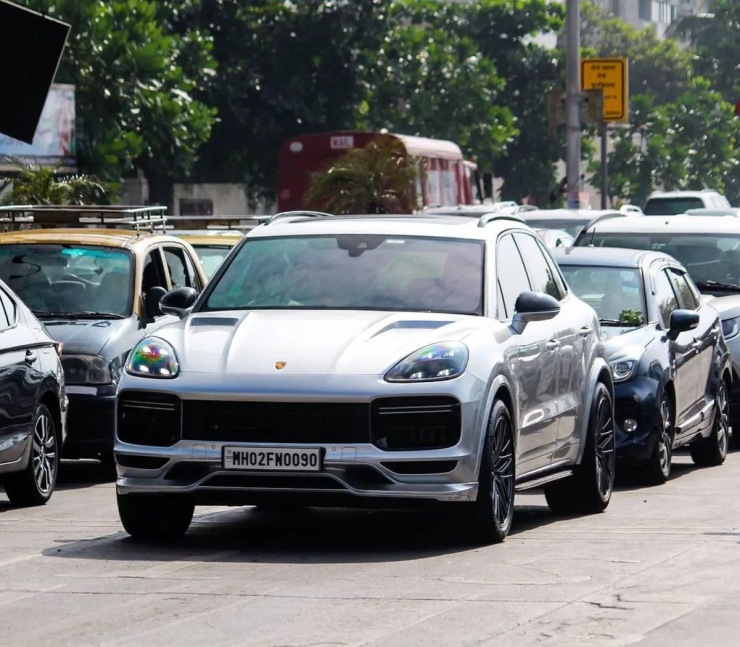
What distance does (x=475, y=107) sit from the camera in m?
58.2

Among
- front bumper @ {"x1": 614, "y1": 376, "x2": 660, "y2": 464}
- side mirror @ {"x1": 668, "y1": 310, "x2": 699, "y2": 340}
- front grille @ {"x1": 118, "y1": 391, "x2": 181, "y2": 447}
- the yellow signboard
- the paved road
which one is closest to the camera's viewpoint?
the paved road

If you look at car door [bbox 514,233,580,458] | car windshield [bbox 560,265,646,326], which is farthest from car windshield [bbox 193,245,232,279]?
car door [bbox 514,233,580,458]

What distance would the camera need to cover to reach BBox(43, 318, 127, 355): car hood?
45.4 ft

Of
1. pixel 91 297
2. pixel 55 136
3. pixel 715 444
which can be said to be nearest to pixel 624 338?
pixel 715 444

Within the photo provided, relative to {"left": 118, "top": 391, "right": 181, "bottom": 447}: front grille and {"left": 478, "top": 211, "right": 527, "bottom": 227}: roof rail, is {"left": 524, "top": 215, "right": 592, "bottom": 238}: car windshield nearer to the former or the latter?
{"left": 478, "top": 211, "right": 527, "bottom": 227}: roof rail

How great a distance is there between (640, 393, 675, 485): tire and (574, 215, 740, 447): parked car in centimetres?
406

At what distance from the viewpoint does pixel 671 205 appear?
44.8 metres

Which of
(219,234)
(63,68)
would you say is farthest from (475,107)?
(219,234)

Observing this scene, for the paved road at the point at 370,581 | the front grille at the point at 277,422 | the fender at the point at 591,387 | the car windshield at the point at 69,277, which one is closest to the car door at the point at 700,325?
the fender at the point at 591,387

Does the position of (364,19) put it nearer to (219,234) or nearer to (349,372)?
(219,234)

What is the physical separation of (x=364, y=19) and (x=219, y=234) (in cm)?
3409

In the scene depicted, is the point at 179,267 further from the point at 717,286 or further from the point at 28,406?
the point at 717,286

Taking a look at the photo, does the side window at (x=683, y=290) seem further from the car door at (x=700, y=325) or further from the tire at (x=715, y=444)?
the tire at (x=715, y=444)

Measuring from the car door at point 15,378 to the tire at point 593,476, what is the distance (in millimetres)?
3081
